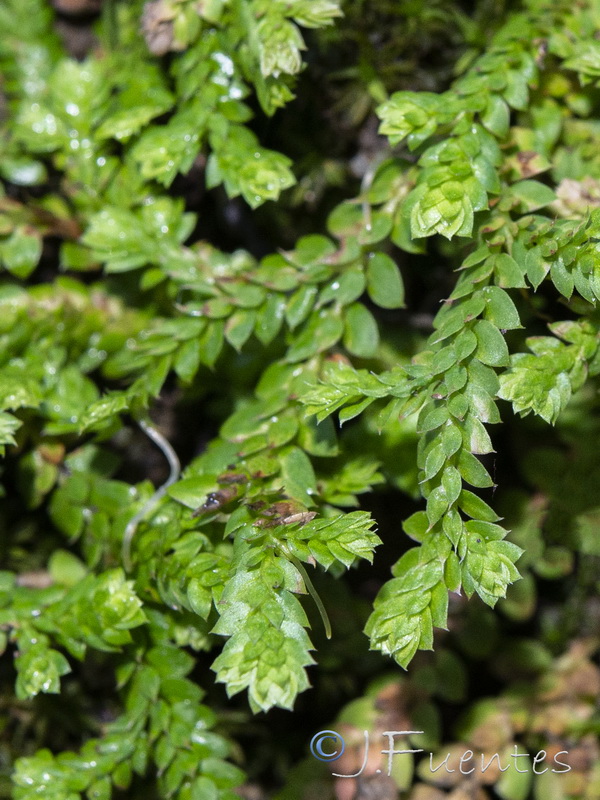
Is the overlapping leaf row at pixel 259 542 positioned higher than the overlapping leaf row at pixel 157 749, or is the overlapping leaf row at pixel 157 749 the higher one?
the overlapping leaf row at pixel 259 542

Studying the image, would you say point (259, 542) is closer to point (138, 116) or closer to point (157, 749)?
point (157, 749)

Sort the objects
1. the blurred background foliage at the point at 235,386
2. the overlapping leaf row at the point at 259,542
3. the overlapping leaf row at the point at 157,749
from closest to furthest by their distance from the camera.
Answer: the overlapping leaf row at the point at 259,542, the overlapping leaf row at the point at 157,749, the blurred background foliage at the point at 235,386

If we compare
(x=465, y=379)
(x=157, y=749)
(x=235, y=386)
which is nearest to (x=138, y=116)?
(x=235, y=386)

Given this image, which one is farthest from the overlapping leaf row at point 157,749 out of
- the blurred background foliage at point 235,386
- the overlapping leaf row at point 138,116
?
the overlapping leaf row at point 138,116

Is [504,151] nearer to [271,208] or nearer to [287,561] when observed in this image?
[271,208]

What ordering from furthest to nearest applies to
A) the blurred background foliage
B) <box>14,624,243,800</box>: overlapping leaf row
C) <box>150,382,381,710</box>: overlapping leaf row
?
the blurred background foliage < <box>14,624,243,800</box>: overlapping leaf row < <box>150,382,381,710</box>: overlapping leaf row

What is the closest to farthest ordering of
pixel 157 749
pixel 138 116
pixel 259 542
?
1. pixel 259 542
2. pixel 157 749
3. pixel 138 116

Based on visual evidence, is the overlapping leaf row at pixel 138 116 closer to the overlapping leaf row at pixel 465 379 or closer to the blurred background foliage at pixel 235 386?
the blurred background foliage at pixel 235 386

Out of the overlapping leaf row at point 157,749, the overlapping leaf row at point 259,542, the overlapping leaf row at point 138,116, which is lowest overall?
the overlapping leaf row at point 157,749

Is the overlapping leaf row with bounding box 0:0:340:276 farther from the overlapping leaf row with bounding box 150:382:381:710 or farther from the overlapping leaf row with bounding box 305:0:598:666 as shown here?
the overlapping leaf row with bounding box 150:382:381:710

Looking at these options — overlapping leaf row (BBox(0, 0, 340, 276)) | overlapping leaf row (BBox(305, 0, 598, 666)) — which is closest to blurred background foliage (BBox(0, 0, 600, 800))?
overlapping leaf row (BBox(0, 0, 340, 276))

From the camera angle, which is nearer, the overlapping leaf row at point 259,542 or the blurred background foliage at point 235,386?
the overlapping leaf row at point 259,542
